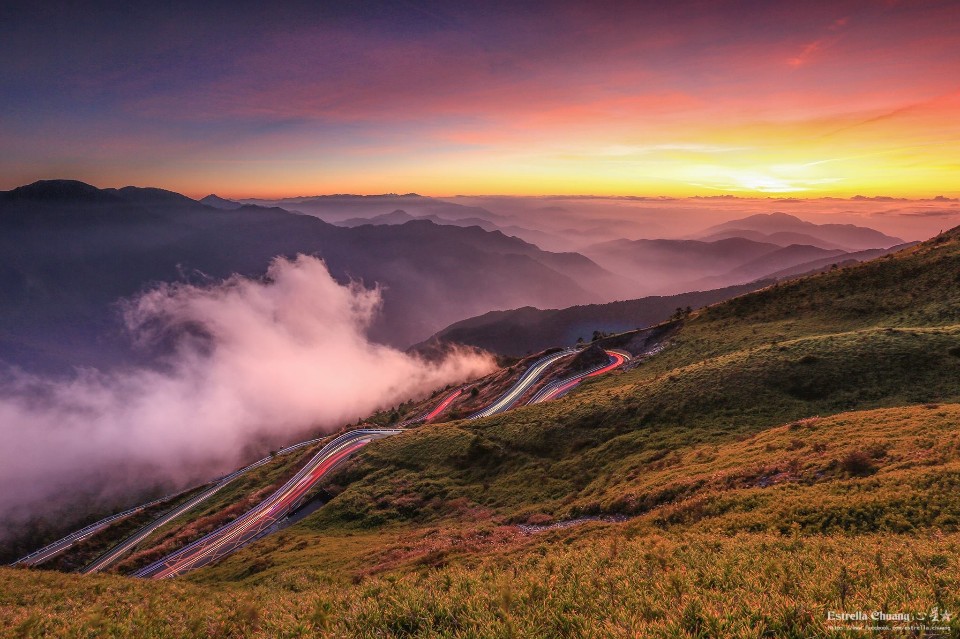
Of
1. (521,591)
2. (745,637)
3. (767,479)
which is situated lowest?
(767,479)

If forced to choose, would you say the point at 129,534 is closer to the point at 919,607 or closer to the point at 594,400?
the point at 594,400

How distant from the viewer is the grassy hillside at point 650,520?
9.16m

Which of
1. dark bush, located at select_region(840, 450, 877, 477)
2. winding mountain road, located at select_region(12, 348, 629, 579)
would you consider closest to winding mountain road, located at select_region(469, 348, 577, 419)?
winding mountain road, located at select_region(12, 348, 629, 579)

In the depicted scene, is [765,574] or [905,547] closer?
[765,574]

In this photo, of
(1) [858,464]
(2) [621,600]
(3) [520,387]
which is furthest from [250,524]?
(1) [858,464]

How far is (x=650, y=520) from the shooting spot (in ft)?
67.3

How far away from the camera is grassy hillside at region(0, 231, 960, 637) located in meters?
9.16

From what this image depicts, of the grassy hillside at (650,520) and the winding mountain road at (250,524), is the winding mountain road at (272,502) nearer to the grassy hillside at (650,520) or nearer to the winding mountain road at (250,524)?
the winding mountain road at (250,524)

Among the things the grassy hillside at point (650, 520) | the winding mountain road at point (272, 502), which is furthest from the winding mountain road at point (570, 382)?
the grassy hillside at point (650, 520)

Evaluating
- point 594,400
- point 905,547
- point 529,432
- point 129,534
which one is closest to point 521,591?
point 905,547

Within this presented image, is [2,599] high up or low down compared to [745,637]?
down

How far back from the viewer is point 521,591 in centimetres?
1033

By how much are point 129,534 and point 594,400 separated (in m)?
94.1

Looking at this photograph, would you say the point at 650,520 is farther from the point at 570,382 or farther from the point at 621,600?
the point at 570,382
